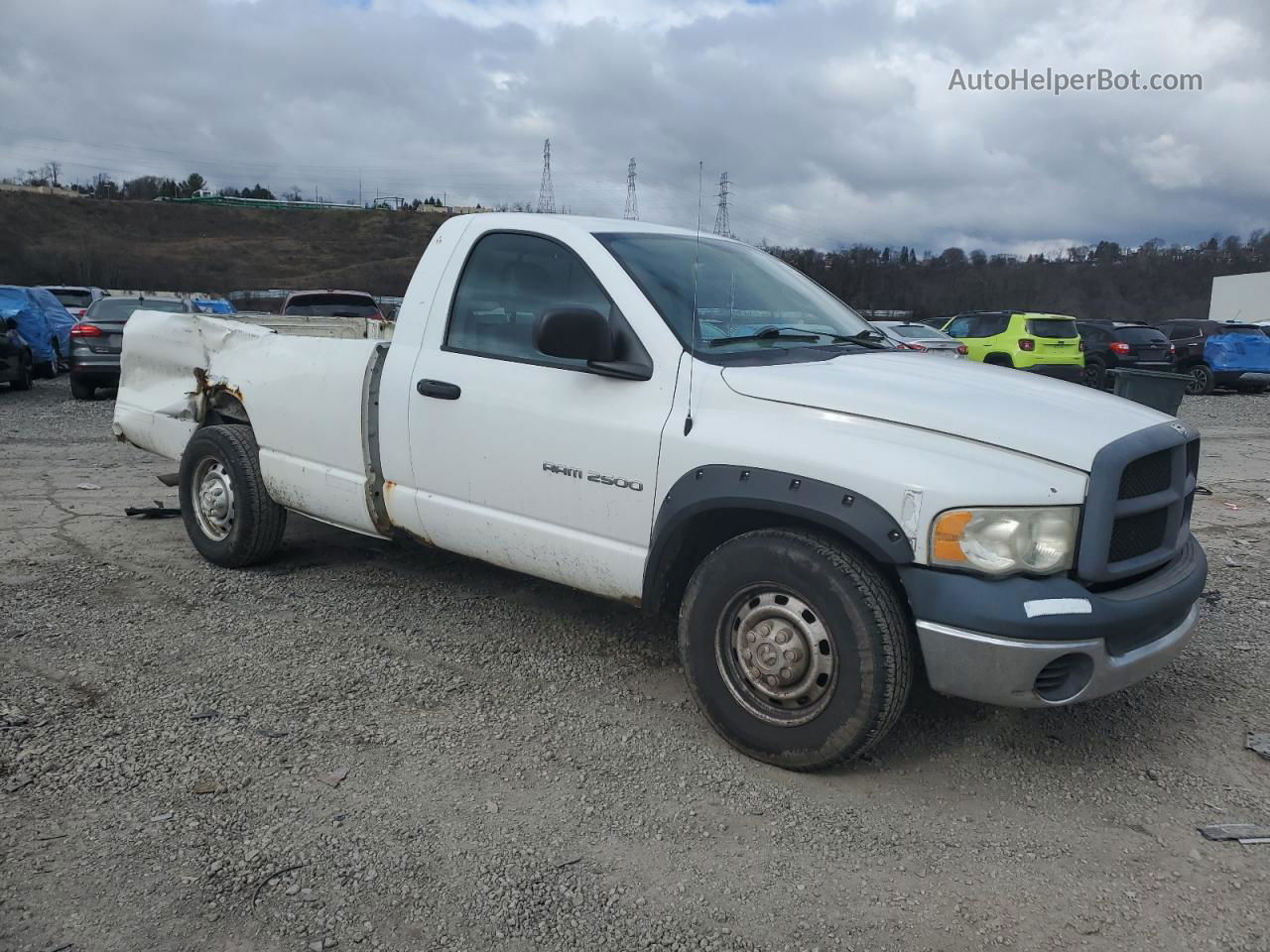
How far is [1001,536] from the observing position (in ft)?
9.84

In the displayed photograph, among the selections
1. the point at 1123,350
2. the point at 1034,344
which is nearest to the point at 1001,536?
the point at 1034,344

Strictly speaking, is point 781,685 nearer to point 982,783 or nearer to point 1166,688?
point 982,783

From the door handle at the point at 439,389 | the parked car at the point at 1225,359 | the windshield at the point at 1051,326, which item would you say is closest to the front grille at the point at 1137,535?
the door handle at the point at 439,389

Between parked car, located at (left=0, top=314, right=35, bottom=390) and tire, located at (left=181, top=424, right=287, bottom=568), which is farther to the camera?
parked car, located at (left=0, top=314, right=35, bottom=390)

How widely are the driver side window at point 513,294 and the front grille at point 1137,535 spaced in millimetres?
1969

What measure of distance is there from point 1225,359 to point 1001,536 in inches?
862

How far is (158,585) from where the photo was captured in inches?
209

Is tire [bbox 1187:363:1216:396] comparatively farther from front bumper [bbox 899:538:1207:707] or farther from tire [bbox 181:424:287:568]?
tire [bbox 181:424:287:568]

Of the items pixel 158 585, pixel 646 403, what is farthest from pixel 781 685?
pixel 158 585

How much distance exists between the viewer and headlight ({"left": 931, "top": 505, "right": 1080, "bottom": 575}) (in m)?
2.99

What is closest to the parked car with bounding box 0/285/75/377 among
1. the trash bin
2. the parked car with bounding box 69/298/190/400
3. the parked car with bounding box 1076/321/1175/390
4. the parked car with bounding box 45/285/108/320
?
the parked car with bounding box 69/298/190/400

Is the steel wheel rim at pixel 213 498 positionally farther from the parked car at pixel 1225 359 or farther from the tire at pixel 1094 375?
the parked car at pixel 1225 359

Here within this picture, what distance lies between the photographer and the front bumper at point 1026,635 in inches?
116

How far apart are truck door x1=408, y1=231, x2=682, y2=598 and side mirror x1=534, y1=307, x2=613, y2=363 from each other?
186 mm
